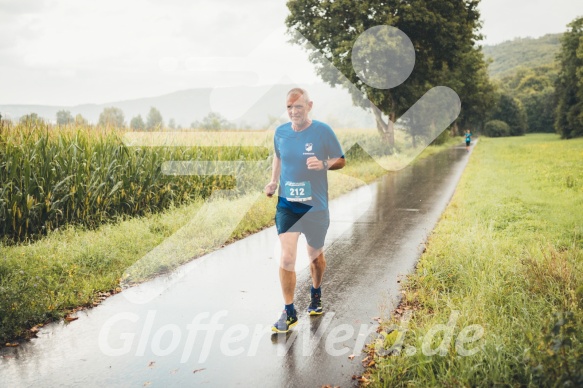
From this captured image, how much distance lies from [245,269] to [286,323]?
196cm

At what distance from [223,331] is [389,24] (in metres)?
23.5

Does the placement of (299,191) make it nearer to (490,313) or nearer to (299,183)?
(299,183)

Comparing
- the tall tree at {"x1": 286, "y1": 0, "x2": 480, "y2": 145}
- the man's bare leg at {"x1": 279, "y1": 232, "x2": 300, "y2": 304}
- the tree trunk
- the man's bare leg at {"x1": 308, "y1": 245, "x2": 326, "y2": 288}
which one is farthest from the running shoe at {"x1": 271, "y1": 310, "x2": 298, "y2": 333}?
the tree trunk

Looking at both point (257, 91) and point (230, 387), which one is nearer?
point (230, 387)

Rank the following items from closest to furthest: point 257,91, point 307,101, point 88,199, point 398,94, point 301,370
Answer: point 301,370, point 307,101, point 88,199, point 257,91, point 398,94

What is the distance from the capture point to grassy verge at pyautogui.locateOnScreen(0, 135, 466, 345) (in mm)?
4461

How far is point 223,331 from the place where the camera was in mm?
4125

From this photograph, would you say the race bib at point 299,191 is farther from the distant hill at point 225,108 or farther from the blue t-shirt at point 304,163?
the distant hill at point 225,108

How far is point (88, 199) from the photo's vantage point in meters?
7.81

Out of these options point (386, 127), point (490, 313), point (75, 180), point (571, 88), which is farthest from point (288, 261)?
point (571, 88)

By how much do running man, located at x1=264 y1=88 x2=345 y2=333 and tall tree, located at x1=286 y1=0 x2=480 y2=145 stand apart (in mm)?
20892

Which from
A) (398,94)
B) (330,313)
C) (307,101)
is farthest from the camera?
(398,94)

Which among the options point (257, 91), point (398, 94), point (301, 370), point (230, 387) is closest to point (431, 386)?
point (301, 370)

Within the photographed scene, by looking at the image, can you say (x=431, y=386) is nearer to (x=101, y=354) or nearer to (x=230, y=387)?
(x=230, y=387)
